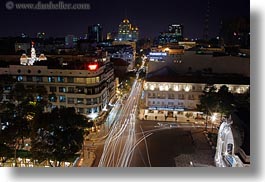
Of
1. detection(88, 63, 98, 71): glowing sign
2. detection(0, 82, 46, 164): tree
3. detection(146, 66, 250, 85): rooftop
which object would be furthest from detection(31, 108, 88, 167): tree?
detection(146, 66, 250, 85): rooftop

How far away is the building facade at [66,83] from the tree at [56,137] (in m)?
2.46

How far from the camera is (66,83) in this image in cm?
769

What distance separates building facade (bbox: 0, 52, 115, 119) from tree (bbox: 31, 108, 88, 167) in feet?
8.06

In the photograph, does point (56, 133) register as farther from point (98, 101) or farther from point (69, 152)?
point (98, 101)

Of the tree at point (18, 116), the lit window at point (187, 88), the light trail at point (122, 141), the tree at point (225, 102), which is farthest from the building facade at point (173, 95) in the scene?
the tree at point (18, 116)

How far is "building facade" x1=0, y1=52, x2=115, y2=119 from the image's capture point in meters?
7.63

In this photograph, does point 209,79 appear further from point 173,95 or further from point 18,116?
point 18,116

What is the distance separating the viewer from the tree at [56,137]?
4305 millimetres

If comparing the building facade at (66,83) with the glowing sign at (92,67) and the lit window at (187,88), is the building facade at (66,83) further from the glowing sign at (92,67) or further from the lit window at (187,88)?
the lit window at (187,88)

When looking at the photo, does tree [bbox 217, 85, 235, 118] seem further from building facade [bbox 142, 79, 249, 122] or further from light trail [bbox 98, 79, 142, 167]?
light trail [bbox 98, 79, 142, 167]

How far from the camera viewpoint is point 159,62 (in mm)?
10750

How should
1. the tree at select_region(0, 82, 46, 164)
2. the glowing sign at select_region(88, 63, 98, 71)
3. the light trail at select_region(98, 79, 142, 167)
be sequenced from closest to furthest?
1. the tree at select_region(0, 82, 46, 164)
2. the light trail at select_region(98, 79, 142, 167)
3. the glowing sign at select_region(88, 63, 98, 71)

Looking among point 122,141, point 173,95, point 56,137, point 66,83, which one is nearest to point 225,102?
point 173,95

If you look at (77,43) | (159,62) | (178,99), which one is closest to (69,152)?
(178,99)
